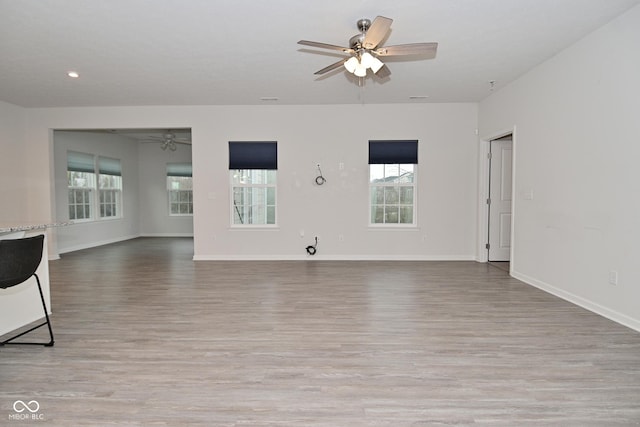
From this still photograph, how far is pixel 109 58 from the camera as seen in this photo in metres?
4.05

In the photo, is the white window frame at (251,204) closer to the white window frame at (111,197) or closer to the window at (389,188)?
the window at (389,188)

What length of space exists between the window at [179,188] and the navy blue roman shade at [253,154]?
13.7 ft

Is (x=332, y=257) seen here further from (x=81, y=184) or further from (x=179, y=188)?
(x=81, y=184)

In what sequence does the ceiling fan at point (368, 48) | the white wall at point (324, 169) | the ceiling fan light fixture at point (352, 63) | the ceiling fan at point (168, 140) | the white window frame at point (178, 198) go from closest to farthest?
the ceiling fan at point (368, 48) → the ceiling fan light fixture at point (352, 63) → the white wall at point (324, 169) → the ceiling fan at point (168, 140) → the white window frame at point (178, 198)

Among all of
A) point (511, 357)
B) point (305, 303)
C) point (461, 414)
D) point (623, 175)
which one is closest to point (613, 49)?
point (623, 175)

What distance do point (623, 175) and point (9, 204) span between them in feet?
29.1

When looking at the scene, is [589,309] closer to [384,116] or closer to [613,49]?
[613,49]

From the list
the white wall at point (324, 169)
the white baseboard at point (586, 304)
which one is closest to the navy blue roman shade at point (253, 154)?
the white wall at point (324, 169)

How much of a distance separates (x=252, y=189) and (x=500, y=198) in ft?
14.9

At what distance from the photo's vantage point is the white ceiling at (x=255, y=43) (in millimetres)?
2988

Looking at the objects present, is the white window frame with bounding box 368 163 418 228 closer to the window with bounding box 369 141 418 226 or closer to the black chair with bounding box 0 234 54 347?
the window with bounding box 369 141 418 226

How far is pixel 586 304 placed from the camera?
11.6 ft

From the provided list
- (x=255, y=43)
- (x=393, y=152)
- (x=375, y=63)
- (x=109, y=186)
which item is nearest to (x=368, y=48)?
(x=375, y=63)

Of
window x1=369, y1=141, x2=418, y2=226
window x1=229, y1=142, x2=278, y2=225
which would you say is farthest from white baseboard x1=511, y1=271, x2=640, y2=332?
window x1=229, y1=142, x2=278, y2=225
